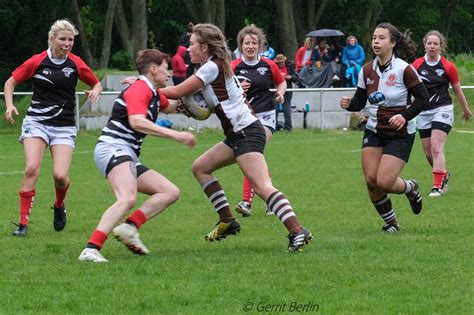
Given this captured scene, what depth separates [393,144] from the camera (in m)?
10.3

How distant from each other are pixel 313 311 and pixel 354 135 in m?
19.8

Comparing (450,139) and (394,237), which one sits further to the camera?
(450,139)

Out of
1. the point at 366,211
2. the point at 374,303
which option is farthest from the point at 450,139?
the point at 374,303

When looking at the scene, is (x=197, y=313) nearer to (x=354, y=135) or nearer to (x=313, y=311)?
(x=313, y=311)

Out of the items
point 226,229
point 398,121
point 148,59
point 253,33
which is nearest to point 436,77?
point 253,33

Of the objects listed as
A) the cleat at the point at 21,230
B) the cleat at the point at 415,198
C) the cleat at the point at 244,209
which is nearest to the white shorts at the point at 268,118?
the cleat at the point at 244,209

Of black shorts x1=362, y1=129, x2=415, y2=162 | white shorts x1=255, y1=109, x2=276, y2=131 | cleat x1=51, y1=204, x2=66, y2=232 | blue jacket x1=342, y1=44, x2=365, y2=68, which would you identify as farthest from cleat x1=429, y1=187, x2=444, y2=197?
blue jacket x1=342, y1=44, x2=365, y2=68

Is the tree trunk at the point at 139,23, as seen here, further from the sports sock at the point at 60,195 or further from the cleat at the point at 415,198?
the cleat at the point at 415,198

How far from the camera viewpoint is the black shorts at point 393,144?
1029cm

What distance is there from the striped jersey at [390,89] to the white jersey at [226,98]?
4.71 feet

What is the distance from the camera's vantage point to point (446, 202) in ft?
43.7

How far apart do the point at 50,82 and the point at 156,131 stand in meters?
2.83

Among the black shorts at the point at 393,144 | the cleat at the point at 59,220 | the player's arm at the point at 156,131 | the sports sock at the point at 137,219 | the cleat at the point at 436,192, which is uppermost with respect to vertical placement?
the player's arm at the point at 156,131

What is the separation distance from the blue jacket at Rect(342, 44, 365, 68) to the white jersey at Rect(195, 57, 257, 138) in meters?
20.8
